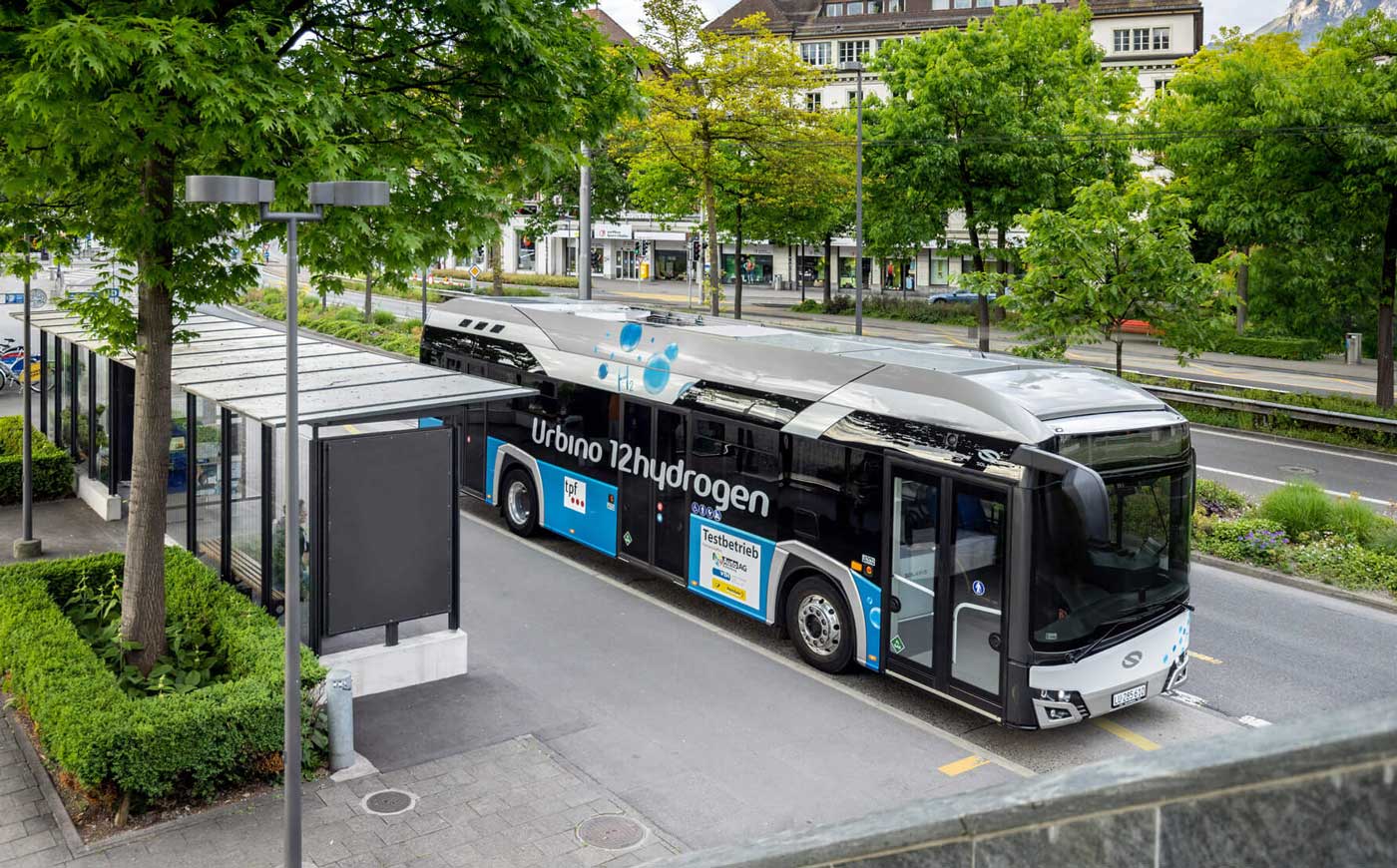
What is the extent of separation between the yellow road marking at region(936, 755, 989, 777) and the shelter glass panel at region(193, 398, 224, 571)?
745 cm

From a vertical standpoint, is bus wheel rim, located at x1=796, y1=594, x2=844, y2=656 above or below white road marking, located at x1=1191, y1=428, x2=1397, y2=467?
below

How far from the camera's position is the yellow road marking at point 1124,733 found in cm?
1065

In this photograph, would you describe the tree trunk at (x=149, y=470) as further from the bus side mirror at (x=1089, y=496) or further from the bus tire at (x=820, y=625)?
the bus side mirror at (x=1089, y=496)

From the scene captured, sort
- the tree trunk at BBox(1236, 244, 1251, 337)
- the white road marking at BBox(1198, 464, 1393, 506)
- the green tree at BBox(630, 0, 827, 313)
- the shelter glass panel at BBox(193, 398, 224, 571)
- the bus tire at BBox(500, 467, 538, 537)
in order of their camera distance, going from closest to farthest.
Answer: the shelter glass panel at BBox(193, 398, 224, 571), the bus tire at BBox(500, 467, 538, 537), the white road marking at BBox(1198, 464, 1393, 506), the green tree at BBox(630, 0, 827, 313), the tree trunk at BBox(1236, 244, 1251, 337)

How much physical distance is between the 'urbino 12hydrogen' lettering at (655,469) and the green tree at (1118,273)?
36.1 ft

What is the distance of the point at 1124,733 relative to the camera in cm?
1093

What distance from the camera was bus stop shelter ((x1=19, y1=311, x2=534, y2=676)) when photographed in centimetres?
1088

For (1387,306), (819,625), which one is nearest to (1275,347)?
(1387,306)

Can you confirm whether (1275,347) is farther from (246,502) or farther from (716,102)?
(246,502)

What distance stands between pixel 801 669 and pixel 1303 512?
855 centimetres

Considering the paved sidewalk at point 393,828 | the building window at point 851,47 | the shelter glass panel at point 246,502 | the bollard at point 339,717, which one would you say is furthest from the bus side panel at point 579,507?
the building window at point 851,47

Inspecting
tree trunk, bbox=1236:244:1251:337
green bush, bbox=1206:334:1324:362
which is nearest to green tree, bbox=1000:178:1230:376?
green bush, bbox=1206:334:1324:362

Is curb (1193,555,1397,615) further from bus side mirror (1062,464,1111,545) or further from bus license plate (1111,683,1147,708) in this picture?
bus side mirror (1062,464,1111,545)

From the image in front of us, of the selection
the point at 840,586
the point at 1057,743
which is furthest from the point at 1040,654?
the point at 840,586
